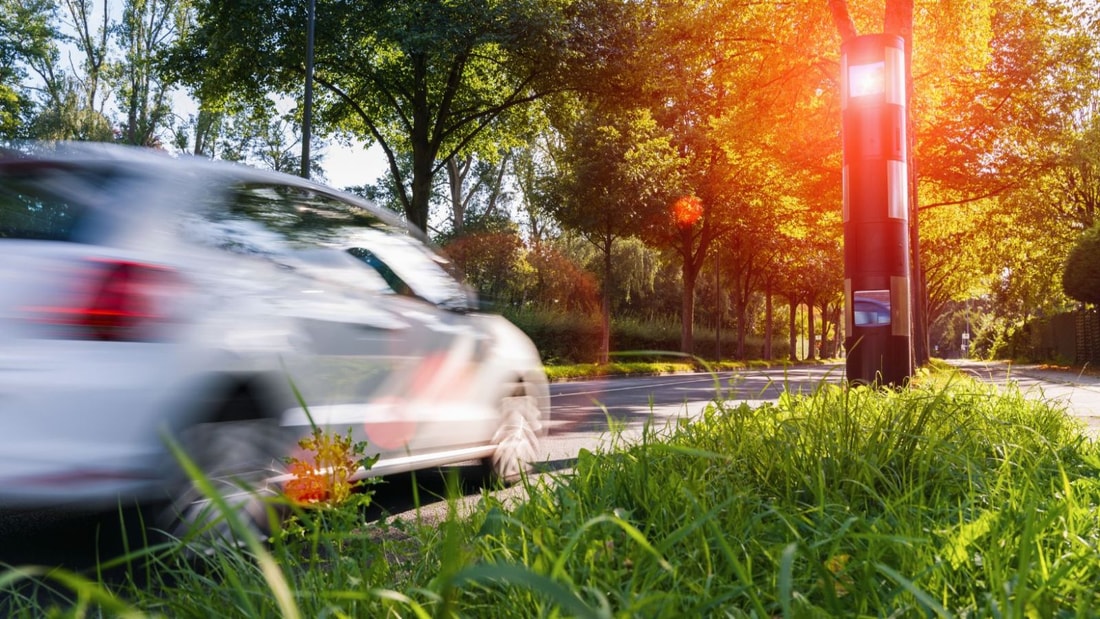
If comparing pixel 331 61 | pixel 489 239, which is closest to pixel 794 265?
pixel 489 239

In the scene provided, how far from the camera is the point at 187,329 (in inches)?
119

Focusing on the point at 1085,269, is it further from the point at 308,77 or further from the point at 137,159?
the point at 137,159

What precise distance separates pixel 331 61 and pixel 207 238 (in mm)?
16074

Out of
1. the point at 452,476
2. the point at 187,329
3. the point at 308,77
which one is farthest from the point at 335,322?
the point at 308,77

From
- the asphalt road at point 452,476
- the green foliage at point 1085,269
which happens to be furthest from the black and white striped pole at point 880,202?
the green foliage at point 1085,269

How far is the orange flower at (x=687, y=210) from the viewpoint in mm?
26328

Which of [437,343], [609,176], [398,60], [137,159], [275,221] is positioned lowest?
[437,343]

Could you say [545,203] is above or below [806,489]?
above

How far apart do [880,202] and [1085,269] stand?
66.9 feet

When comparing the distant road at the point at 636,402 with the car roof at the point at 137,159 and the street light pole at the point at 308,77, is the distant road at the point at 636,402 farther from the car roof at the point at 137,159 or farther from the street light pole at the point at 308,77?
the street light pole at the point at 308,77

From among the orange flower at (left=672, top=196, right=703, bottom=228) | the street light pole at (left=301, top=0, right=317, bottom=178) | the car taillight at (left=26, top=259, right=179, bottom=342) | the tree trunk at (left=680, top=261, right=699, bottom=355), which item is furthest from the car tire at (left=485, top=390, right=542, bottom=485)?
the tree trunk at (left=680, top=261, right=699, bottom=355)

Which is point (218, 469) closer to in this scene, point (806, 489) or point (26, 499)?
point (26, 499)

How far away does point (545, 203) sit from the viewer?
25328 mm

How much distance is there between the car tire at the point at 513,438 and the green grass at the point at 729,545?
1557mm
